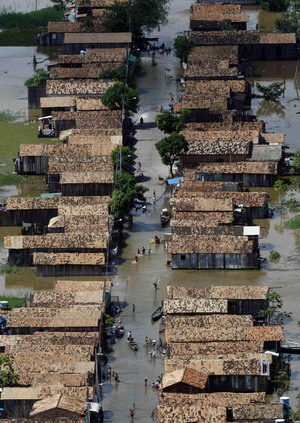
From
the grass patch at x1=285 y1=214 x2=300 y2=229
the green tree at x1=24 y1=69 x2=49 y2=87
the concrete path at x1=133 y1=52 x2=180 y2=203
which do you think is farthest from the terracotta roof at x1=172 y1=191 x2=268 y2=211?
the green tree at x1=24 y1=69 x2=49 y2=87

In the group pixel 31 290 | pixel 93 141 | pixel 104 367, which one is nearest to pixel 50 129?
pixel 93 141

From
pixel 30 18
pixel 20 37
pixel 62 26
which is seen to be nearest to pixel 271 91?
pixel 62 26

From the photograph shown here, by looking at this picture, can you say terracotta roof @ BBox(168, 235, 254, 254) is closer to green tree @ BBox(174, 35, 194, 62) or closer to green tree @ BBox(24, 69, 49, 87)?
green tree @ BBox(24, 69, 49, 87)

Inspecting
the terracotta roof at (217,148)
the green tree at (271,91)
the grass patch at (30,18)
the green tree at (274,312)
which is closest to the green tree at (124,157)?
the terracotta roof at (217,148)

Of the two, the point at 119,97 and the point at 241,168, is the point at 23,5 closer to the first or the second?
the point at 119,97

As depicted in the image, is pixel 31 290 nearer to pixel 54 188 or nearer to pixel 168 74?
pixel 54 188

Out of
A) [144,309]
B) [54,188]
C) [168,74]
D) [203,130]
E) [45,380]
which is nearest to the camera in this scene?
[45,380]
